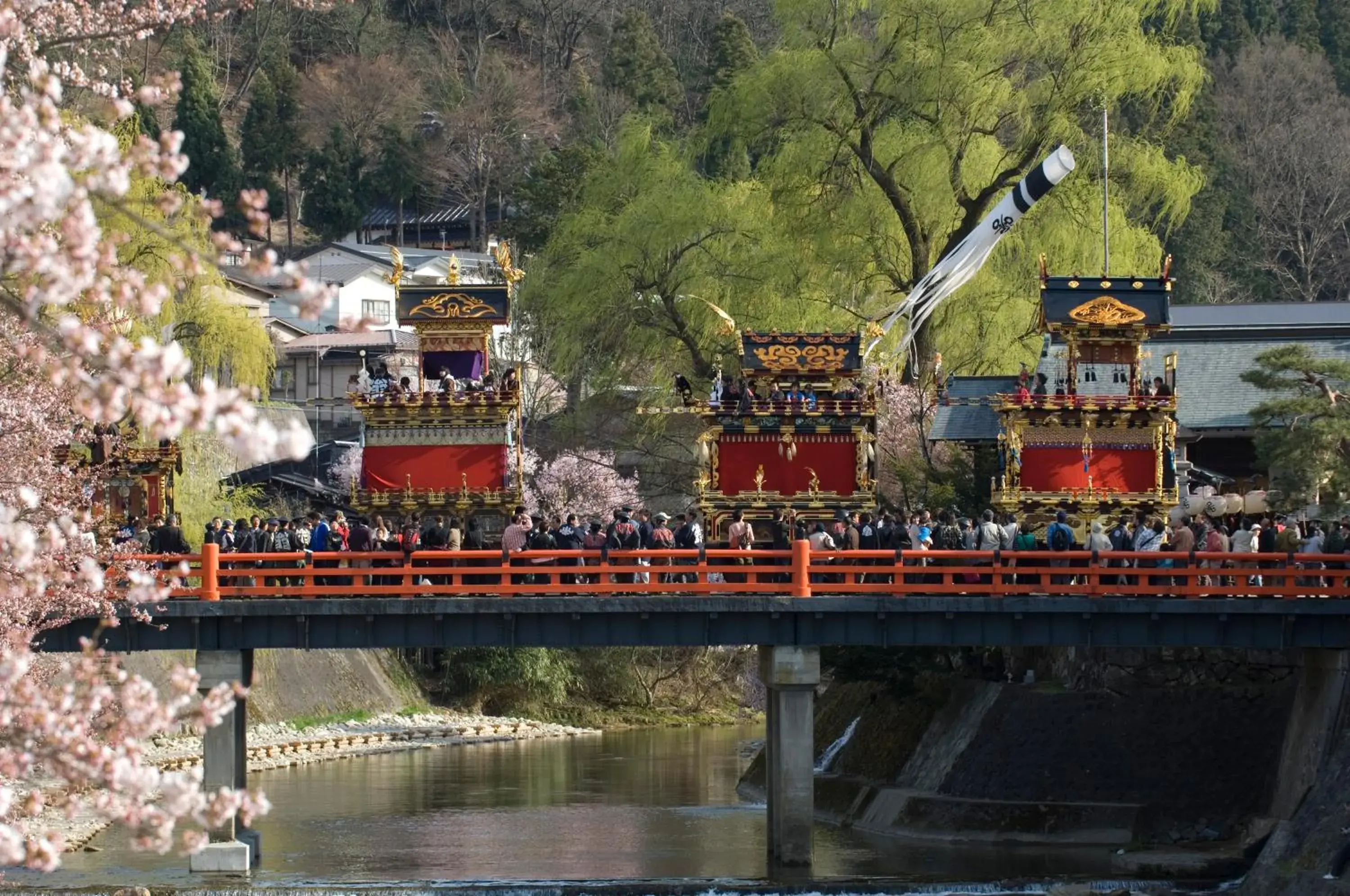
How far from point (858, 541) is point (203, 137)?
65993mm

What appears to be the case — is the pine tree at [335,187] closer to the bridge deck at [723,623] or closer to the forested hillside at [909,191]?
the forested hillside at [909,191]

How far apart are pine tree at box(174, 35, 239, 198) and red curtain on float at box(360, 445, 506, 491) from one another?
2084 inches

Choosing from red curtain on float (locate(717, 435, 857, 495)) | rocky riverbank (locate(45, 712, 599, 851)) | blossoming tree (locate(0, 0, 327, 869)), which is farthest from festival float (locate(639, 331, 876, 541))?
blossoming tree (locate(0, 0, 327, 869))

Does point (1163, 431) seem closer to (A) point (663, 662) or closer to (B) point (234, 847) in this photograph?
(B) point (234, 847)

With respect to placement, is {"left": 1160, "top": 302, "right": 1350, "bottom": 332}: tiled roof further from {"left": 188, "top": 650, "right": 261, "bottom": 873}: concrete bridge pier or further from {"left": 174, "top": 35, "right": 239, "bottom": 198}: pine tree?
{"left": 174, "top": 35, "right": 239, "bottom": 198}: pine tree

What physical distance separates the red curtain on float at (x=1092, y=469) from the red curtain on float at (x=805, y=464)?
3.51 metres

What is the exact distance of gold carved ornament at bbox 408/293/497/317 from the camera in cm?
4544

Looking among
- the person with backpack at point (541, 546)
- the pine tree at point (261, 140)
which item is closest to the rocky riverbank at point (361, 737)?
the person with backpack at point (541, 546)

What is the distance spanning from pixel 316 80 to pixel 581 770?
61.2 metres

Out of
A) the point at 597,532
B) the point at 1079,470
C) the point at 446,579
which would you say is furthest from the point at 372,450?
the point at 1079,470

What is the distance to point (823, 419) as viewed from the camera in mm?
43219

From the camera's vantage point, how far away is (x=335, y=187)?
101938mm

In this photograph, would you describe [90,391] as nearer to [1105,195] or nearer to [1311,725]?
[1311,725]

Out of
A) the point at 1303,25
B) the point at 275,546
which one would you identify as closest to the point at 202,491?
the point at 275,546
